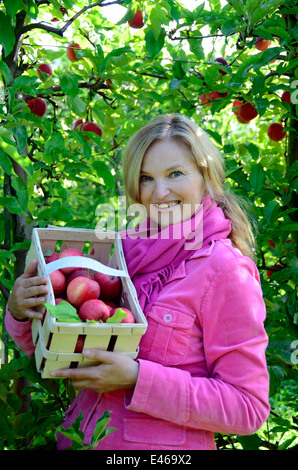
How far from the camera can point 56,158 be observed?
1820 mm

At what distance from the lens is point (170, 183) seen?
137cm

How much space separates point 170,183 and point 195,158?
4.1 inches

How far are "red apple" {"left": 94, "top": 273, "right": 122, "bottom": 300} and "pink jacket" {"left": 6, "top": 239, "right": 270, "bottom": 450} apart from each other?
0.37 ft

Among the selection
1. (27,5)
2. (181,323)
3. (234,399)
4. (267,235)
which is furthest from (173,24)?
(234,399)

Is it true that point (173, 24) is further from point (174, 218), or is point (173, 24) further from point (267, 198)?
point (174, 218)

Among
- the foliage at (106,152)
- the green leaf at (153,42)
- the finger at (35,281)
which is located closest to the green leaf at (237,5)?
the foliage at (106,152)

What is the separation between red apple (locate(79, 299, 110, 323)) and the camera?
111 cm

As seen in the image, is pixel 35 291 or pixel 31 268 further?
pixel 31 268

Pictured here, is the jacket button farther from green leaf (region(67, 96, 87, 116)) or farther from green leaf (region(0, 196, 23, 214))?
green leaf (region(67, 96, 87, 116))

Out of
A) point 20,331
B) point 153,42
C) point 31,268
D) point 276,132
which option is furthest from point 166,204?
point 276,132

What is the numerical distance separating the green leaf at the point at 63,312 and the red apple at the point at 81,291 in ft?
0.37

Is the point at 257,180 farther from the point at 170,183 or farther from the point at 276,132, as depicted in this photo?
the point at 276,132

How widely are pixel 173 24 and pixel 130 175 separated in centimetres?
111
